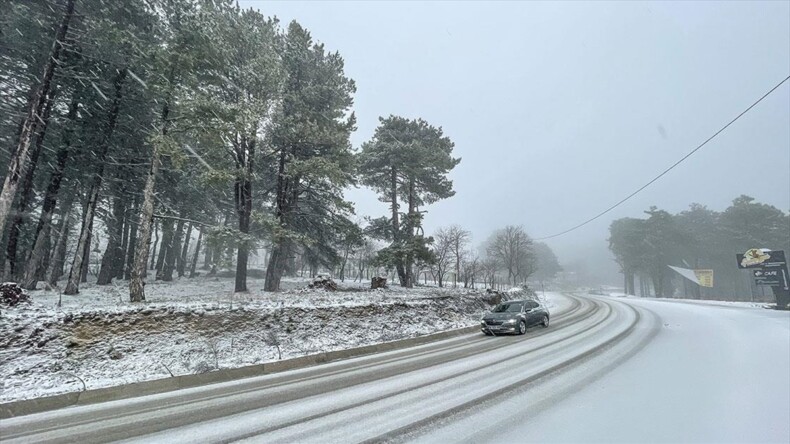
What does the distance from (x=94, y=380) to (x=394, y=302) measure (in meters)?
10.0

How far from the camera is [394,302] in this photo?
14.9 metres

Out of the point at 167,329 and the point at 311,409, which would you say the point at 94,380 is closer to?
the point at 167,329

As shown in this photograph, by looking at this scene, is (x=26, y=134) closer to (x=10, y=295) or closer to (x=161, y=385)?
(x=10, y=295)

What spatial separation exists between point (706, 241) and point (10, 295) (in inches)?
3093

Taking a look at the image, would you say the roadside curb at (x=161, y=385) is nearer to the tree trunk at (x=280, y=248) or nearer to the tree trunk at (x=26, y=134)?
the tree trunk at (x=26, y=134)

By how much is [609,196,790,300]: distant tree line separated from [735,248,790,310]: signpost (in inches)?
1232

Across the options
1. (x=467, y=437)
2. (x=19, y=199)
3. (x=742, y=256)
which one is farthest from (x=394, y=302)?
(x=742, y=256)

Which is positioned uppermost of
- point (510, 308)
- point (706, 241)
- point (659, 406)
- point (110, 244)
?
point (706, 241)

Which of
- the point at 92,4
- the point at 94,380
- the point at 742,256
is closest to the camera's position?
the point at 94,380

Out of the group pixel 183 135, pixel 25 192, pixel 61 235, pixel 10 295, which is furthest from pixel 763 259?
pixel 61 235

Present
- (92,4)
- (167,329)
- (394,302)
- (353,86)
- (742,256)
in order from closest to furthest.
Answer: (167,329) < (92,4) < (394,302) < (353,86) < (742,256)

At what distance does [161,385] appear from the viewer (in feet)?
23.6

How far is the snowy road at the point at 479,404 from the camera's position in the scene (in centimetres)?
447

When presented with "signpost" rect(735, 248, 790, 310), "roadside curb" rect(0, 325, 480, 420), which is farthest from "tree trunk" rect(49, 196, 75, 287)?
"signpost" rect(735, 248, 790, 310)
